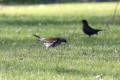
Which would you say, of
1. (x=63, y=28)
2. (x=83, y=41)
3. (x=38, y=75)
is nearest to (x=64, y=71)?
(x=38, y=75)

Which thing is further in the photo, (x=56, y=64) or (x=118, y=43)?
(x=118, y=43)

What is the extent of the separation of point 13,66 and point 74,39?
168 inches

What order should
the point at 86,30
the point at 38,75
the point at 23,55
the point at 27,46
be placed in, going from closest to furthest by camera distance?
the point at 38,75 < the point at 23,55 < the point at 27,46 < the point at 86,30

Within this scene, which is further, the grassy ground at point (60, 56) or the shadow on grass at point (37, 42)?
the shadow on grass at point (37, 42)

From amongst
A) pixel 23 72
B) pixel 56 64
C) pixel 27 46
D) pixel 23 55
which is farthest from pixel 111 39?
pixel 23 72

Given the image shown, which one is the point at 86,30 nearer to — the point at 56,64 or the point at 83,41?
the point at 83,41

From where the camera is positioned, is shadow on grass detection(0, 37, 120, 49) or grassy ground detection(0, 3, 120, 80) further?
shadow on grass detection(0, 37, 120, 49)

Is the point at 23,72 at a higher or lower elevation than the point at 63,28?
higher

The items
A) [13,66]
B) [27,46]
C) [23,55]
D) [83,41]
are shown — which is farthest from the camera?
[83,41]

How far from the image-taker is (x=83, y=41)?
1168 cm

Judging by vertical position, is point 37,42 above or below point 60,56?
below

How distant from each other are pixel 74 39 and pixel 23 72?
15.6ft

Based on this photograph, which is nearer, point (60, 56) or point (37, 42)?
point (60, 56)

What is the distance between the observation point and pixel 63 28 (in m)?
15.3
